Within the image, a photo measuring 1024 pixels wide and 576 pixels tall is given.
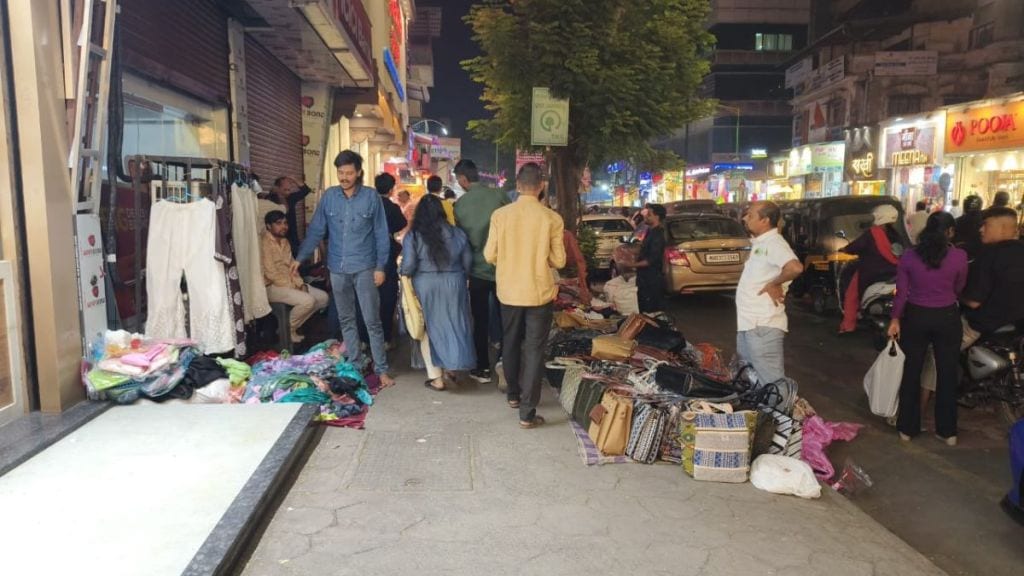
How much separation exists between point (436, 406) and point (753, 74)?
6275 centimetres

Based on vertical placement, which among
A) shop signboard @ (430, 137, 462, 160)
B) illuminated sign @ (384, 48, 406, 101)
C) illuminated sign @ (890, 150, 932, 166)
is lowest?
illuminated sign @ (890, 150, 932, 166)

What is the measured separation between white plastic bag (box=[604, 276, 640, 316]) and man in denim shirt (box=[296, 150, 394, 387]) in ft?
11.4

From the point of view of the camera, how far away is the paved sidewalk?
11.4ft

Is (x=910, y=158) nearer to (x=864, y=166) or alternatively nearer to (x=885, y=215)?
(x=864, y=166)

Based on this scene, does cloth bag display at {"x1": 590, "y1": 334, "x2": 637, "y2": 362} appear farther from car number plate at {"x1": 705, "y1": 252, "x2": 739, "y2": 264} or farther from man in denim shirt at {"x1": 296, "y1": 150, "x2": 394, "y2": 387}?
car number plate at {"x1": 705, "y1": 252, "x2": 739, "y2": 264}

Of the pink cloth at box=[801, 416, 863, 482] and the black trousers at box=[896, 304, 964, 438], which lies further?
the black trousers at box=[896, 304, 964, 438]

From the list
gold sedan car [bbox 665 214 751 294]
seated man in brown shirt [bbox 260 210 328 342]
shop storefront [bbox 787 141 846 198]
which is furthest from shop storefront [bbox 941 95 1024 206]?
seated man in brown shirt [bbox 260 210 328 342]

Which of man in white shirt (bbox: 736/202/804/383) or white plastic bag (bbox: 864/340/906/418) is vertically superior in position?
man in white shirt (bbox: 736/202/804/383)

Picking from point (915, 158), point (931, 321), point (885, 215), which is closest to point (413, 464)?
point (931, 321)

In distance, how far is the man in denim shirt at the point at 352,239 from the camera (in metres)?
6.15

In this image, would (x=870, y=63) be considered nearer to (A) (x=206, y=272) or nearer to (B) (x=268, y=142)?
(B) (x=268, y=142)

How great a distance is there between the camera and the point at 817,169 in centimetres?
3531

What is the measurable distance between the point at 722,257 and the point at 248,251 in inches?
325

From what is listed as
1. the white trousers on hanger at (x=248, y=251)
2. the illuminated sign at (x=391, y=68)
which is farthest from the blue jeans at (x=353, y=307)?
the illuminated sign at (x=391, y=68)
